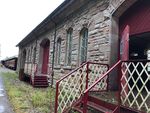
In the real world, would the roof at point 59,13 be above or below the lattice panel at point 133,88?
above

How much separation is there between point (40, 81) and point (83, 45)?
5.11 metres

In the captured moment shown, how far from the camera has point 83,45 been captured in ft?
31.6

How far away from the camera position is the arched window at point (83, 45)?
9.37 metres

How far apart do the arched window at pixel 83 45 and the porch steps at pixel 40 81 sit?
186 inches

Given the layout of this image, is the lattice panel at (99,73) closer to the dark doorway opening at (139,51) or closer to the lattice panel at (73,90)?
the lattice panel at (73,90)

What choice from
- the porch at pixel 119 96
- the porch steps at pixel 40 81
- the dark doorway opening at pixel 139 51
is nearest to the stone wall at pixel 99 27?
the porch at pixel 119 96

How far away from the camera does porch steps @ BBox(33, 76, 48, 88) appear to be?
44.1 feet

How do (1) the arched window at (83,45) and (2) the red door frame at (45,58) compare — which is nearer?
(1) the arched window at (83,45)

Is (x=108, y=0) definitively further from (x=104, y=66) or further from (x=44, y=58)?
(x=44, y=58)

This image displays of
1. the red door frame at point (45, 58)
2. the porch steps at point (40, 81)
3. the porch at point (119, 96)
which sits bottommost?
the porch steps at point (40, 81)

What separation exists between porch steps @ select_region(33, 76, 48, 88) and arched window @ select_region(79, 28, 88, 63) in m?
4.73

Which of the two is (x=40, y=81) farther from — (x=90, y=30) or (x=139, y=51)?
(x=139, y=51)

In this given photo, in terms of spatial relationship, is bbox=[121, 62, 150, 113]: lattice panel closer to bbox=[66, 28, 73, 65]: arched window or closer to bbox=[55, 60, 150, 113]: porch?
bbox=[55, 60, 150, 113]: porch

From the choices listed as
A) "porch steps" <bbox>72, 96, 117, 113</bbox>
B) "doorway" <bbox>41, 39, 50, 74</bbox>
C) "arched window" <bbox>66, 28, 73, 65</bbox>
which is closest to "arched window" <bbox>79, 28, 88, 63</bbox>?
"arched window" <bbox>66, 28, 73, 65</bbox>
